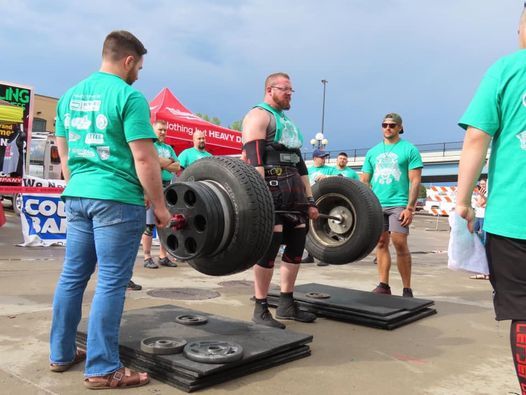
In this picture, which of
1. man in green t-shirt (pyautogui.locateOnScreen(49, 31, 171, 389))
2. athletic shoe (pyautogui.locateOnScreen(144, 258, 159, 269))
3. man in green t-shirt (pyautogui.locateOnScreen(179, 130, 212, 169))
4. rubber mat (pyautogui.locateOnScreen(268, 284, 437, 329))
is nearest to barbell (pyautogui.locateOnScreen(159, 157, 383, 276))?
man in green t-shirt (pyautogui.locateOnScreen(49, 31, 171, 389))

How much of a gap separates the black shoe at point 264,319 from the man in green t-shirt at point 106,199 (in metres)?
1.24

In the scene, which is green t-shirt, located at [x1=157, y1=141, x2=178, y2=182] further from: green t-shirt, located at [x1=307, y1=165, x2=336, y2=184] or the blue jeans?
the blue jeans

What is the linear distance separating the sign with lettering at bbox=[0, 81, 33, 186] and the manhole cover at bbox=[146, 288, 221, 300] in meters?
5.56

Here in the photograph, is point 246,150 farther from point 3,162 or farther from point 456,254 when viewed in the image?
point 3,162

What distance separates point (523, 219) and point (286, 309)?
92.1 inches

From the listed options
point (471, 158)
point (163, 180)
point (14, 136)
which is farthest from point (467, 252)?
point (14, 136)

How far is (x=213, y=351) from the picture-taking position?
2.68 metres

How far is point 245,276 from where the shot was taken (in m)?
6.14

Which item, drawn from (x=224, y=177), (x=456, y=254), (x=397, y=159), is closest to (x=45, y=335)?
(x=224, y=177)

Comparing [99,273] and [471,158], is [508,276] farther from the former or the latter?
[99,273]

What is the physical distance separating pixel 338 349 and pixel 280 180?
49.8 inches

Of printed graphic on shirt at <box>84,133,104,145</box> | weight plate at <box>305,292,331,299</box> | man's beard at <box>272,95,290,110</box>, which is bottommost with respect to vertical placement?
weight plate at <box>305,292,331,299</box>

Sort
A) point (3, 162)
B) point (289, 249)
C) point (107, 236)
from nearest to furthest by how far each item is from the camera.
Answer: point (107, 236) → point (289, 249) → point (3, 162)

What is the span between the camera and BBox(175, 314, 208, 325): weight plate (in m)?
3.27
